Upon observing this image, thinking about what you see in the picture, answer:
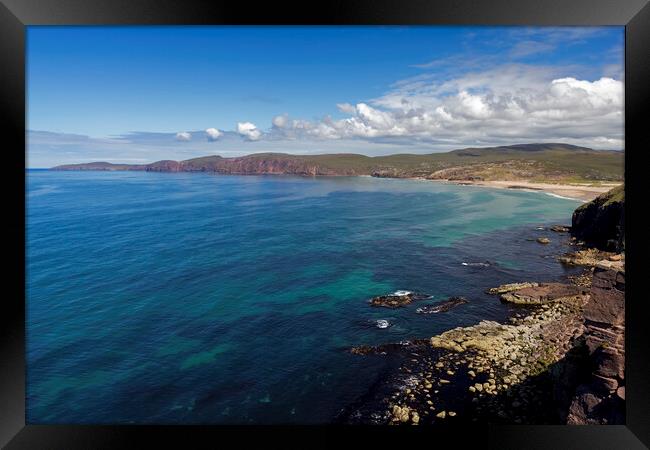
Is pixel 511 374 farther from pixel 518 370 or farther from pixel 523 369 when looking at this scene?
pixel 523 369

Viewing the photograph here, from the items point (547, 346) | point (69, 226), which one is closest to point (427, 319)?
point (547, 346)

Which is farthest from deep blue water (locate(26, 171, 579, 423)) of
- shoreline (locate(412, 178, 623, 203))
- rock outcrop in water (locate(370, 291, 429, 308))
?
shoreline (locate(412, 178, 623, 203))

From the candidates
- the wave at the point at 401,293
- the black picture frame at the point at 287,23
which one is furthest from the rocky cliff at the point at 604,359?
the wave at the point at 401,293

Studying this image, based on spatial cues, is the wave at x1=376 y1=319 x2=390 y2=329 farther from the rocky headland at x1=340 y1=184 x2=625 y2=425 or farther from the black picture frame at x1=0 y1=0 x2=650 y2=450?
the black picture frame at x1=0 y1=0 x2=650 y2=450

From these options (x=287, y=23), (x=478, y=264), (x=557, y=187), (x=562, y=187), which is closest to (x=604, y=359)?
(x=287, y=23)

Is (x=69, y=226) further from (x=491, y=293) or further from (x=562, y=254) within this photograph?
(x=562, y=254)

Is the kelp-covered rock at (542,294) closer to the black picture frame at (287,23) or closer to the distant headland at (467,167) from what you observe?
the black picture frame at (287,23)
